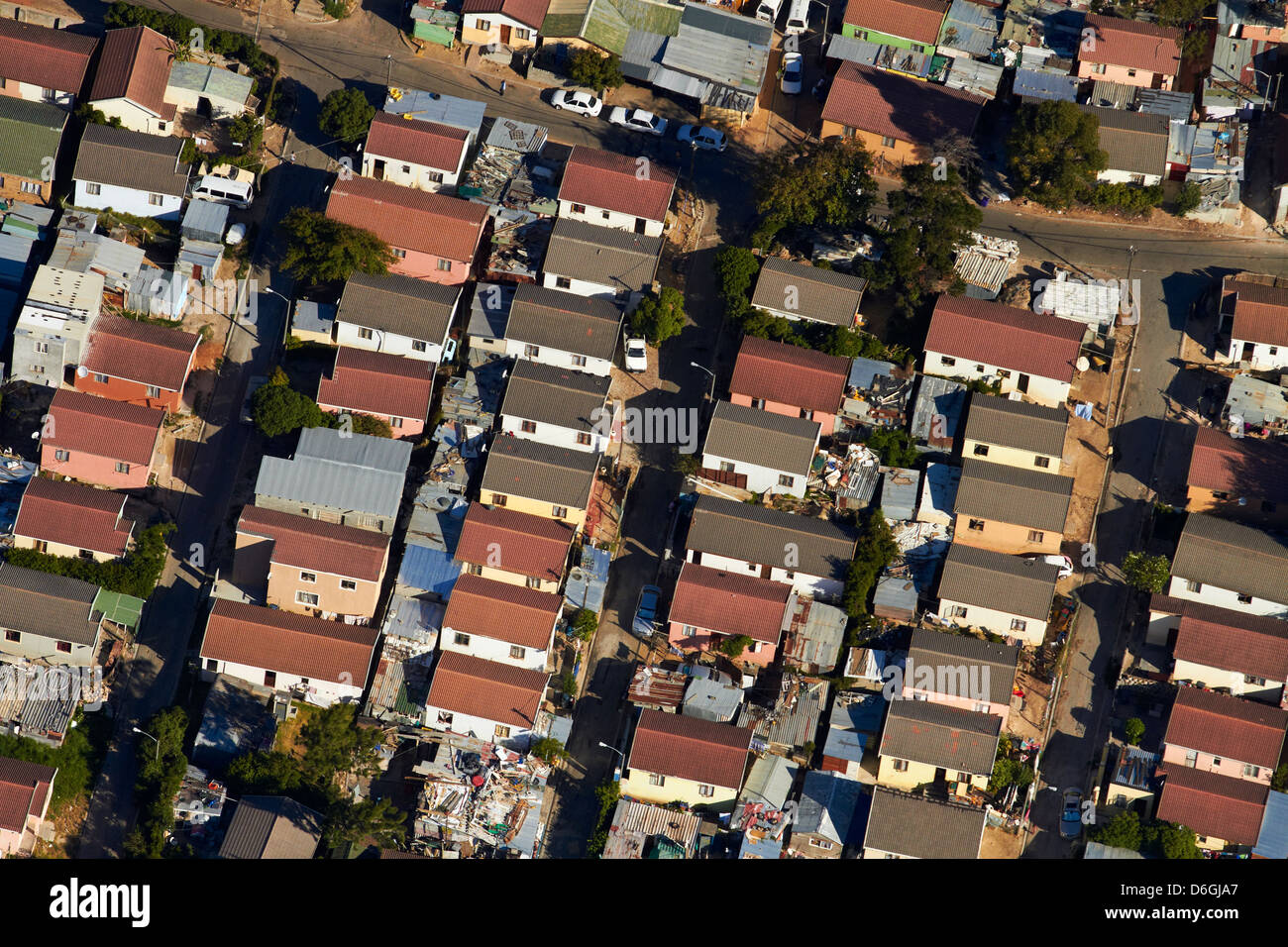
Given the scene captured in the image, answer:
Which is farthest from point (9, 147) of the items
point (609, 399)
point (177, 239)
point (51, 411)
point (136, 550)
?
point (609, 399)

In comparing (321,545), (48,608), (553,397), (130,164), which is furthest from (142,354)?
(553,397)

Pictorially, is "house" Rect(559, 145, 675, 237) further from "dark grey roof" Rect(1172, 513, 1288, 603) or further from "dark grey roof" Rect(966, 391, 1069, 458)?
"dark grey roof" Rect(1172, 513, 1288, 603)

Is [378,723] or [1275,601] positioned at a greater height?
[1275,601]

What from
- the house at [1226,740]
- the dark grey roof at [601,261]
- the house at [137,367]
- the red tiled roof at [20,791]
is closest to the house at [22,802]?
the red tiled roof at [20,791]

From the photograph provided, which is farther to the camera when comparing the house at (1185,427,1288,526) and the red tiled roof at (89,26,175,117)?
the red tiled roof at (89,26,175,117)

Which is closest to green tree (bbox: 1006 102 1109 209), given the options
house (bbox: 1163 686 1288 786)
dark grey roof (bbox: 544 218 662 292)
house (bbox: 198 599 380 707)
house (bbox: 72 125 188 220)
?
dark grey roof (bbox: 544 218 662 292)
